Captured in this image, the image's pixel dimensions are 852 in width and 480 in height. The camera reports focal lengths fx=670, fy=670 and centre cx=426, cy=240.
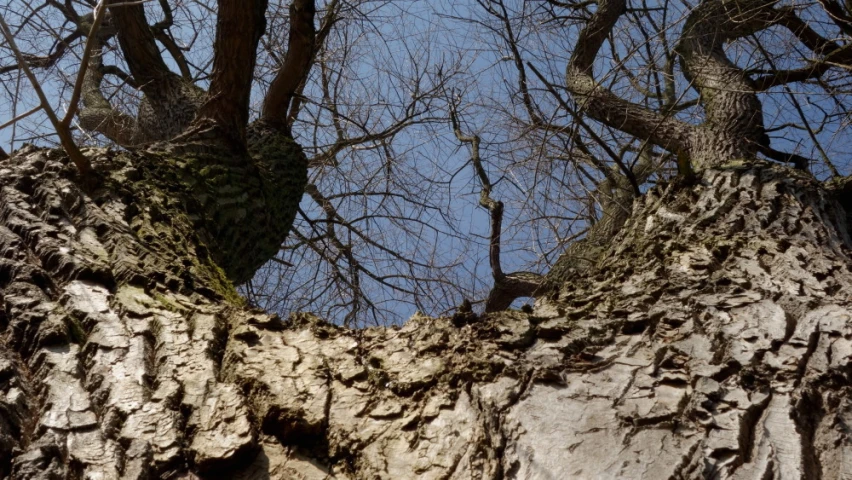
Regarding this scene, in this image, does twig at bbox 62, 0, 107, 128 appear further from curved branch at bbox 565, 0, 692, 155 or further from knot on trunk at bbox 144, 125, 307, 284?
curved branch at bbox 565, 0, 692, 155

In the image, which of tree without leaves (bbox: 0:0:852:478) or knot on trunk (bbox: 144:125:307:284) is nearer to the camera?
tree without leaves (bbox: 0:0:852:478)

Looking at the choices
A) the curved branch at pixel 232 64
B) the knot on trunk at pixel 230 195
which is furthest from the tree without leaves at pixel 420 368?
the curved branch at pixel 232 64

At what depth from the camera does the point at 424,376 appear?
1255mm

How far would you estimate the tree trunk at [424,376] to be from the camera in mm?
1037

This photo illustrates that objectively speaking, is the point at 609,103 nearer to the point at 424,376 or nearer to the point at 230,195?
the point at 230,195

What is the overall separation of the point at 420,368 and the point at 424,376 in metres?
0.03

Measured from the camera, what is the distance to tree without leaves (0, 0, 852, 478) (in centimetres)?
104

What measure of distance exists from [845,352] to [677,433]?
435 mm

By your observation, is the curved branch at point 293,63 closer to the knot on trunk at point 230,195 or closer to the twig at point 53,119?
the knot on trunk at point 230,195

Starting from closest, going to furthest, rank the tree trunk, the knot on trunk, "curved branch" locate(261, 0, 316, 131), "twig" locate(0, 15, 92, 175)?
the tree trunk, "twig" locate(0, 15, 92, 175), the knot on trunk, "curved branch" locate(261, 0, 316, 131)

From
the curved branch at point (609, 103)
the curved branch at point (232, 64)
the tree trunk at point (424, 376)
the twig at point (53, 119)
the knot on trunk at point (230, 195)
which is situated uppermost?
the curved branch at point (609, 103)

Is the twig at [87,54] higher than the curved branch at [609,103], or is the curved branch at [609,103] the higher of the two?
the curved branch at [609,103]

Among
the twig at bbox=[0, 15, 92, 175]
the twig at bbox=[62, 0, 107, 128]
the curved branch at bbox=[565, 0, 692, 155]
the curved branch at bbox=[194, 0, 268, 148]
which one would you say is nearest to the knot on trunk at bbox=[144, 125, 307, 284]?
the curved branch at bbox=[194, 0, 268, 148]

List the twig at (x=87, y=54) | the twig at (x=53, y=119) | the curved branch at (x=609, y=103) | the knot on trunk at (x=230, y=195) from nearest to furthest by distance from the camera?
1. the twig at (x=53, y=119)
2. the twig at (x=87, y=54)
3. the knot on trunk at (x=230, y=195)
4. the curved branch at (x=609, y=103)
